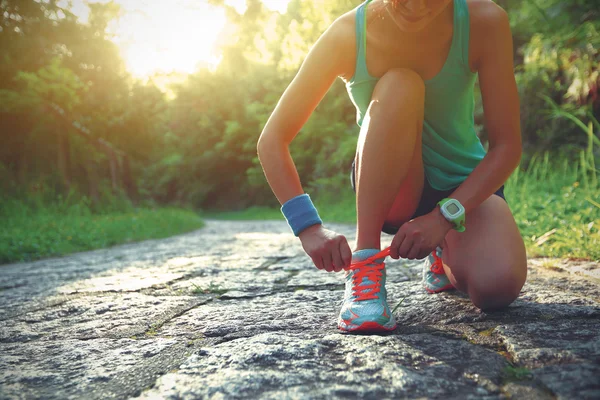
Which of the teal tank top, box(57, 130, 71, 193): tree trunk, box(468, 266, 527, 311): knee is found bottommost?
box(468, 266, 527, 311): knee

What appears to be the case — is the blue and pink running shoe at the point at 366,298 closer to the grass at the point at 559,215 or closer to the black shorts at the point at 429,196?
the black shorts at the point at 429,196

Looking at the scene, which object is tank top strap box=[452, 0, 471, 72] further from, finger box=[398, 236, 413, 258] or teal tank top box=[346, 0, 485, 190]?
finger box=[398, 236, 413, 258]

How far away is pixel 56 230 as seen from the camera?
18.2ft

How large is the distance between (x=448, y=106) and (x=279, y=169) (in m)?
0.71

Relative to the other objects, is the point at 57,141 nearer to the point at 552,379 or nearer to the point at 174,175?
the point at 552,379

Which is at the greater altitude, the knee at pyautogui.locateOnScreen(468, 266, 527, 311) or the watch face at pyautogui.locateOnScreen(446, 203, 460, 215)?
the watch face at pyautogui.locateOnScreen(446, 203, 460, 215)

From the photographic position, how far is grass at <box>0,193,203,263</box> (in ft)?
14.8

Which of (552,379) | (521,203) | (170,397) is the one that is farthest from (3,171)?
(552,379)

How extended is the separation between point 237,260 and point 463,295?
2.01 metres

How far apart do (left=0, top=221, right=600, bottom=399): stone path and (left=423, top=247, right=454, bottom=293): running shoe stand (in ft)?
0.17

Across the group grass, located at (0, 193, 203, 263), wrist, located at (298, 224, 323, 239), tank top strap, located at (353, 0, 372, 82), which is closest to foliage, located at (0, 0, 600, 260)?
grass, located at (0, 193, 203, 263)

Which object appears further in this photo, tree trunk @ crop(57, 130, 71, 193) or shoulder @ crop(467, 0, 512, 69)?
tree trunk @ crop(57, 130, 71, 193)

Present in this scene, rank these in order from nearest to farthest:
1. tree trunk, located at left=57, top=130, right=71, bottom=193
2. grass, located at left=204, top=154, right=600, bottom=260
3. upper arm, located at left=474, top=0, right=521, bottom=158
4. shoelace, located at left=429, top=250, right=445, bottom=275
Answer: upper arm, located at left=474, top=0, right=521, bottom=158 < shoelace, located at left=429, top=250, right=445, bottom=275 < grass, located at left=204, top=154, right=600, bottom=260 < tree trunk, located at left=57, top=130, right=71, bottom=193

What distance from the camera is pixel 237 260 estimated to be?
358 cm
